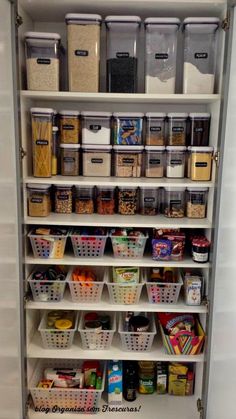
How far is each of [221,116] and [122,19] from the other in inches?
23.5

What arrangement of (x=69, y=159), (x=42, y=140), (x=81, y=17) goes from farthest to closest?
(x=69, y=159)
(x=42, y=140)
(x=81, y=17)

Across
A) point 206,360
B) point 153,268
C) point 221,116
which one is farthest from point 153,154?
point 206,360

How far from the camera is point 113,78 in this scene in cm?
179

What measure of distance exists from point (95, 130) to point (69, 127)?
0.12 meters

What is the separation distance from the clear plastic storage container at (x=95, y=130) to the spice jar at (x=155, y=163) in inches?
8.3

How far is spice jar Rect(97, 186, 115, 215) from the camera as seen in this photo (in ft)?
6.36

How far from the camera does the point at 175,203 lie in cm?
193

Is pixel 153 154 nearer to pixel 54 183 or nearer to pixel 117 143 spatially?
pixel 117 143

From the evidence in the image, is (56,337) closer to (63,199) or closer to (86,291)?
(86,291)

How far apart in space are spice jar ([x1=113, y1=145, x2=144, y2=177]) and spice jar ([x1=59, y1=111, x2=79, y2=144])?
20 centimetres

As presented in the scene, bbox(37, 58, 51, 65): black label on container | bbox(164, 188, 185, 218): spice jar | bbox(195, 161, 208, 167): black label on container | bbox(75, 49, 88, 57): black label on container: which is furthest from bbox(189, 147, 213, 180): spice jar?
bbox(37, 58, 51, 65): black label on container

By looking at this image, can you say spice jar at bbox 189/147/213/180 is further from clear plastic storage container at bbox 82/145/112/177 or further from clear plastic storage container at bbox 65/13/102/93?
clear plastic storage container at bbox 65/13/102/93

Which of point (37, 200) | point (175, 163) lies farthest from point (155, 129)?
point (37, 200)

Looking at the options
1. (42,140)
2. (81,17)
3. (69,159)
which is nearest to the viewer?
(81,17)
